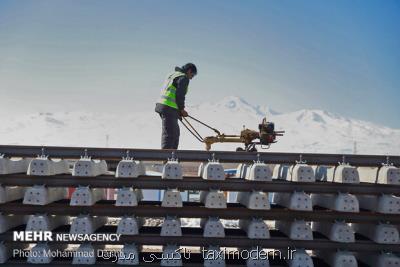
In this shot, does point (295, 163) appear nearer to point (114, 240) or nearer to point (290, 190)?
point (290, 190)

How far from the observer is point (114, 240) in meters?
6.00

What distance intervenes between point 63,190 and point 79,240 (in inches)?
60.6

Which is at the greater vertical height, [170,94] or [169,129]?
[170,94]

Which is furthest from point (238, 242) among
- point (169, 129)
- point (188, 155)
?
point (169, 129)

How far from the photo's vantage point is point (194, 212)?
6.00 metres

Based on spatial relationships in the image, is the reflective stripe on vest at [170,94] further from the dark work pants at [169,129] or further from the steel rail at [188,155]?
the steel rail at [188,155]

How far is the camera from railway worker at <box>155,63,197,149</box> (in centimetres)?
744

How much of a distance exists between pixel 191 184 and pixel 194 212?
47 centimetres

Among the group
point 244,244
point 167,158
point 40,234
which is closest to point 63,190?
point 40,234

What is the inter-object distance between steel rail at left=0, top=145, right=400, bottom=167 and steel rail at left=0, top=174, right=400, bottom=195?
38 centimetres

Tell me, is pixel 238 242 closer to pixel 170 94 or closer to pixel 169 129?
pixel 169 129

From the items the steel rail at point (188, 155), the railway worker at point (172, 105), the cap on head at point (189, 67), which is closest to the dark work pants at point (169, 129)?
the railway worker at point (172, 105)

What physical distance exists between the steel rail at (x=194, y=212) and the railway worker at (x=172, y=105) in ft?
5.99

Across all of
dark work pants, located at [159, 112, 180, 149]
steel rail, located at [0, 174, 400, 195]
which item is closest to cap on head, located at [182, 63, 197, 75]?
dark work pants, located at [159, 112, 180, 149]
